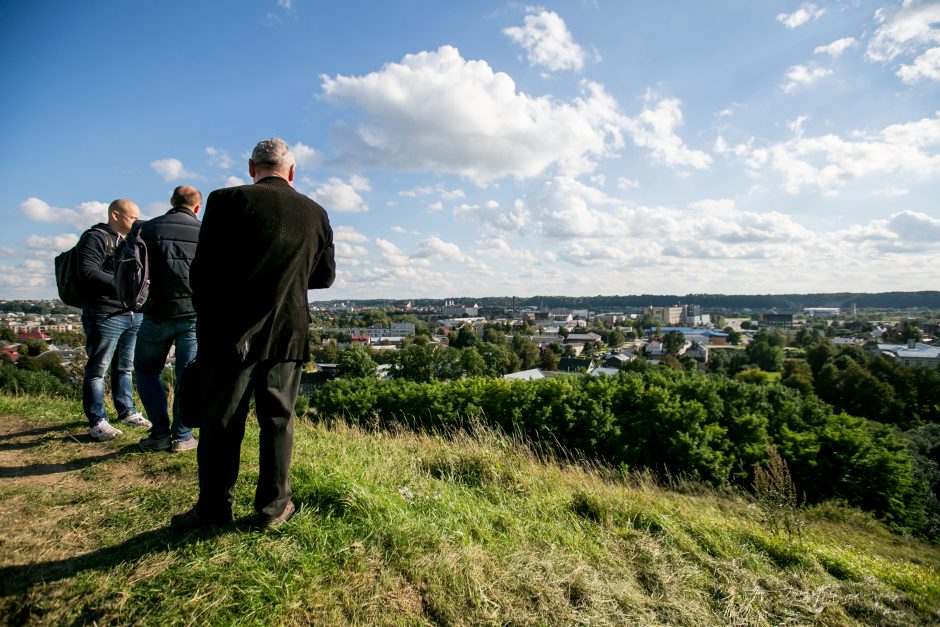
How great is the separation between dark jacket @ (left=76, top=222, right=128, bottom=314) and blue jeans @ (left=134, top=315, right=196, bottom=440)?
620 mm

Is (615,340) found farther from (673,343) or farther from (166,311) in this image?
(166,311)

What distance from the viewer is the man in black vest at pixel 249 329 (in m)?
2.38

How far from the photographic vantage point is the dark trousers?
7.91 feet

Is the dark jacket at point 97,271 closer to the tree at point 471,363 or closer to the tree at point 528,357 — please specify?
the tree at point 471,363

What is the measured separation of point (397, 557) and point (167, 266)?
2992mm

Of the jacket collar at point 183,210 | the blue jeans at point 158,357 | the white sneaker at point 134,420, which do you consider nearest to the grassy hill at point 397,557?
Result: the blue jeans at point 158,357

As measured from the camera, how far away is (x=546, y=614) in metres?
2.21

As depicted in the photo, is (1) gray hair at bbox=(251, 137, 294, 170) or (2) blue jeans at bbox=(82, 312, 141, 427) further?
(2) blue jeans at bbox=(82, 312, 141, 427)

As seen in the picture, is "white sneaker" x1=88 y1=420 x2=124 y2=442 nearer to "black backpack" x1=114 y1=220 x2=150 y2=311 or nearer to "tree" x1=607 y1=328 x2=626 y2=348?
"black backpack" x1=114 y1=220 x2=150 y2=311

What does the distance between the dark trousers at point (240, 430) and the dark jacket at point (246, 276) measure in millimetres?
111

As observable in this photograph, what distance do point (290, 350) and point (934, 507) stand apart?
2701cm

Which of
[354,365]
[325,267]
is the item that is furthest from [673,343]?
[325,267]

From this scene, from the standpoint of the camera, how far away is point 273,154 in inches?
106

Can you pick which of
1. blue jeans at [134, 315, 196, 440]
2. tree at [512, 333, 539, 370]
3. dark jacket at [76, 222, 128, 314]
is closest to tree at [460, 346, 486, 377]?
tree at [512, 333, 539, 370]
